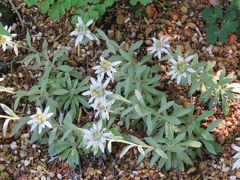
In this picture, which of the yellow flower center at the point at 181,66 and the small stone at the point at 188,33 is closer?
the yellow flower center at the point at 181,66

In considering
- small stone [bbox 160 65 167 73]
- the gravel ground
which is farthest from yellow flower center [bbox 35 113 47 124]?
small stone [bbox 160 65 167 73]

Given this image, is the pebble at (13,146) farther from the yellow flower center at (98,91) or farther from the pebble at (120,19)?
the pebble at (120,19)

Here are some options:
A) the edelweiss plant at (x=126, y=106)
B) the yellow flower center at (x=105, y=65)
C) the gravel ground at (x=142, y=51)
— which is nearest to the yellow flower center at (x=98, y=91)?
the edelweiss plant at (x=126, y=106)

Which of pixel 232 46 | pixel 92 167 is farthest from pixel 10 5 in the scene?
pixel 232 46

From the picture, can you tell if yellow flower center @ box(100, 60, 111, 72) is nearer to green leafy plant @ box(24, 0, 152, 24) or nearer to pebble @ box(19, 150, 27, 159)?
green leafy plant @ box(24, 0, 152, 24)

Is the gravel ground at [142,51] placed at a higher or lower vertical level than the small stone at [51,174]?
higher

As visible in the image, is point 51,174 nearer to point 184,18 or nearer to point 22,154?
point 22,154

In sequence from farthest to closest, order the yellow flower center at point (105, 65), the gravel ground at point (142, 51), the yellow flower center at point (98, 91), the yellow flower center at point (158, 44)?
1. the gravel ground at point (142, 51)
2. the yellow flower center at point (158, 44)
3. the yellow flower center at point (105, 65)
4. the yellow flower center at point (98, 91)
